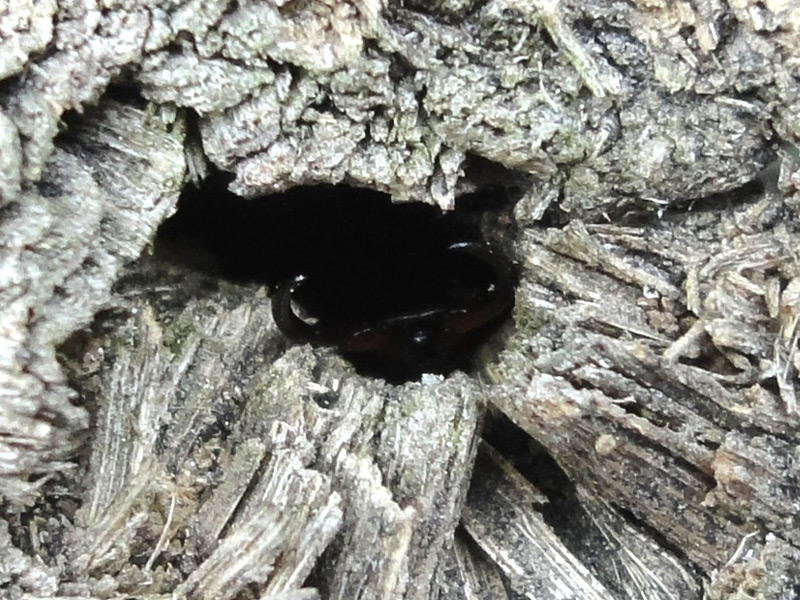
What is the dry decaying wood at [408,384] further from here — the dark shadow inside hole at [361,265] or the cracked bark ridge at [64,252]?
the dark shadow inside hole at [361,265]

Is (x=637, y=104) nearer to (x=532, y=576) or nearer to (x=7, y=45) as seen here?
(x=532, y=576)

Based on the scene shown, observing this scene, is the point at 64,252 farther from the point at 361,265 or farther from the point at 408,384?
the point at 361,265

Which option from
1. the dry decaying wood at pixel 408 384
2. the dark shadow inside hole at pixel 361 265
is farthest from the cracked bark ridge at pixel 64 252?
the dark shadow inside hole at pixel 361 265

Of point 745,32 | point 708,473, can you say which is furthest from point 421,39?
point 708,473

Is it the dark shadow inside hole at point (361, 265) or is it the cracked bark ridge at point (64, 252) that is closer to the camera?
the cracked bark ridge at point (64, 252)

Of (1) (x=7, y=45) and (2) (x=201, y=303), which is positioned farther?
(2) (x=201, y=303)
